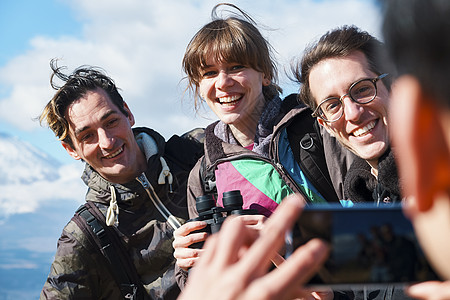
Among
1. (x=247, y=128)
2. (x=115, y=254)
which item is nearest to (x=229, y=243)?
(x=247, y=128)

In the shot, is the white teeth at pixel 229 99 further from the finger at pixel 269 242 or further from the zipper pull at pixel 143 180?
the finger at pixel 269 242

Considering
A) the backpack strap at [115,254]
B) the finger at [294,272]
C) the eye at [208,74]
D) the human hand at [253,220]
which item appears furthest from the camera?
the backpack strap at [115,254]

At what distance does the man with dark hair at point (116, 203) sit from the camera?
4727mm

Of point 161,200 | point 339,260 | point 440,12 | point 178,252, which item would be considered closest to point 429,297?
point 339,260

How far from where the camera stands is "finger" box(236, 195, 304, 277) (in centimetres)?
120

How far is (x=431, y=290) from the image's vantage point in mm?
1379

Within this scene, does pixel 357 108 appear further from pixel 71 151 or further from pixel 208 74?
pixel 71 151

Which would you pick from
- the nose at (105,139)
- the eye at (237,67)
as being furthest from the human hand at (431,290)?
the nose at (105,139)

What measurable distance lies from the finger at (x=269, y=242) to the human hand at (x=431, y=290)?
45cm

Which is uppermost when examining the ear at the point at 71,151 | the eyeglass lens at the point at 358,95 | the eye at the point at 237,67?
the ear at the point at 71,151

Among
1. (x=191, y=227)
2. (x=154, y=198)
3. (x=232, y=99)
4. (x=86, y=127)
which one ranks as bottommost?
(x=191, y=227)

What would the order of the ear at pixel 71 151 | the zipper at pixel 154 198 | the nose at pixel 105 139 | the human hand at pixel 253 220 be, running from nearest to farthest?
the human hand at pixel 253 220, the zipper at pixel 154 198, the nose at pixel 105 139, the ear at pixel 71 151

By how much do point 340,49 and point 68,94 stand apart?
3189 mm

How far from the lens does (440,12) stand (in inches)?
36.6
